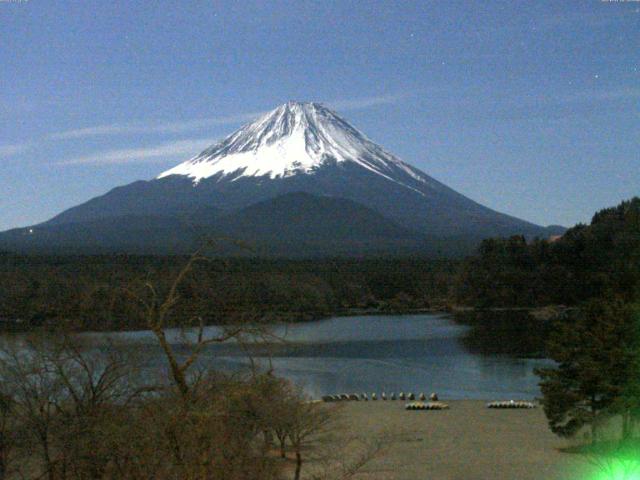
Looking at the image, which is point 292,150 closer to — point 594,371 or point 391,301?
point 391,301

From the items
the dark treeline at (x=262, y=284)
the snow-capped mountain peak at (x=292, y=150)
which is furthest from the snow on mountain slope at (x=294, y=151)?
the dark treeline at (x=262, y=284)

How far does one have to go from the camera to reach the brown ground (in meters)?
11.0

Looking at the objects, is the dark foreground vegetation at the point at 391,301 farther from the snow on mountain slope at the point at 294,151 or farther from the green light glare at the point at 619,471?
the snow on mountain slope at the point at 294,151

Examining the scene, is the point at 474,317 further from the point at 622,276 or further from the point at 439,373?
the point at 622,276

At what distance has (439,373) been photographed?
24.6 metres

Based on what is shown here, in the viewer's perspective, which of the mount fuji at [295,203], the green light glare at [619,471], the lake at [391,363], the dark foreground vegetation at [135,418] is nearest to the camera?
the dark foreground vegetation at [135,418]

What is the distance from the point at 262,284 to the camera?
40.5m

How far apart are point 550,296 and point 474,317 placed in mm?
5365

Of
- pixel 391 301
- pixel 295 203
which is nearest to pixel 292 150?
pixel 295 203

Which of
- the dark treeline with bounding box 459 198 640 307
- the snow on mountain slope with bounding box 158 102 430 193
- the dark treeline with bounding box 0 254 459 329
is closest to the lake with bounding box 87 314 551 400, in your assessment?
the dark treeline with bounding box 0 254 459 329

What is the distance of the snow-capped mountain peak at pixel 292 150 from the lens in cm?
11244

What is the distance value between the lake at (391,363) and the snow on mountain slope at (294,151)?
7530 centimetres

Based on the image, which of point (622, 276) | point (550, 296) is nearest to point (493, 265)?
point (550, 296)

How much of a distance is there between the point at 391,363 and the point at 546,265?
23.7 m
